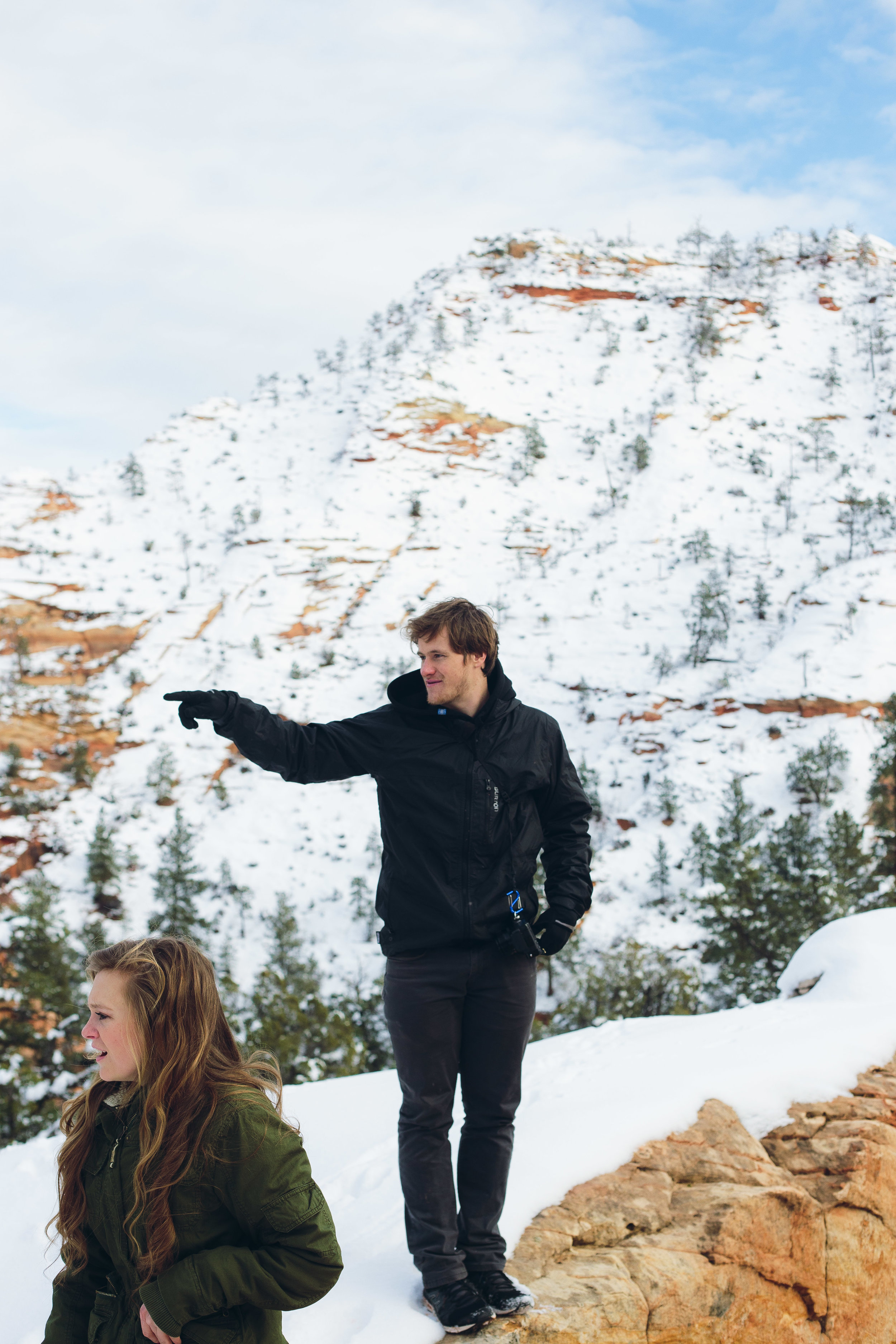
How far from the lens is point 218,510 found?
85.3 feet

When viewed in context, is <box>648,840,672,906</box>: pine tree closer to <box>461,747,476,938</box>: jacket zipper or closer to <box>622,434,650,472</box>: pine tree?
<box>461,747,476,938</box>: jacket zipper

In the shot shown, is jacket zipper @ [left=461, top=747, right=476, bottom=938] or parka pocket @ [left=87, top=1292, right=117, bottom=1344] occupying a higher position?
jacket zipper @ [left=461, top=747, right=476, bottom=938]

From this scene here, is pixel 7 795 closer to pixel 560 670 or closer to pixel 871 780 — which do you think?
pixel 560 670

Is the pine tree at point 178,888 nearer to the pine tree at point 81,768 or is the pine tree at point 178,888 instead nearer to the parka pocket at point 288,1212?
the pine tree at point 81,768

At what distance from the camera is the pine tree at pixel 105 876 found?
15523 mm

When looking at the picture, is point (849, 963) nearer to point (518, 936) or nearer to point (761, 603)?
point (518, 936)

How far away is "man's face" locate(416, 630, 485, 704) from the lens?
2.30 meters

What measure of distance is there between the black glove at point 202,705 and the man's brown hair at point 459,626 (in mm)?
528

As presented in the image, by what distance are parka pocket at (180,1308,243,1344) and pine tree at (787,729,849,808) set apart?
50.3 ft

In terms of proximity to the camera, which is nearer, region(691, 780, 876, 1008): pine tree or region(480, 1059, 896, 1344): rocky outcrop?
region(480, 1059, 896, 1344): rocky outcrop

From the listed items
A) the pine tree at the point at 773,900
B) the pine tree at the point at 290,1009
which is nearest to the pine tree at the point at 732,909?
the pine tree at the point at 773,900

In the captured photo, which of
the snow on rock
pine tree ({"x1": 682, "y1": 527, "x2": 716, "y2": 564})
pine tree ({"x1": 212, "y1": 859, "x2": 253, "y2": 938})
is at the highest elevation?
pine tree ({"x1": 682, "y1": 527, "x2": 716, "y2": 564})

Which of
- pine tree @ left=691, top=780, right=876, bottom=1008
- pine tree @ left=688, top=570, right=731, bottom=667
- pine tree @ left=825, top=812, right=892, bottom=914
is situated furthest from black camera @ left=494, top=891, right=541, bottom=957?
pine tree @ left=688, top=570, right=731, bottom=667

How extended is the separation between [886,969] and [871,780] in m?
12.5
